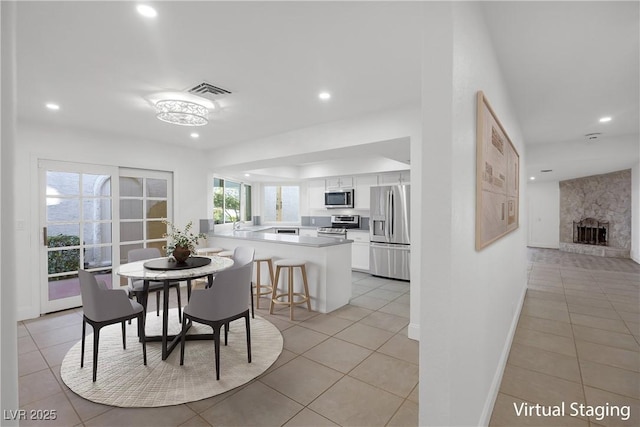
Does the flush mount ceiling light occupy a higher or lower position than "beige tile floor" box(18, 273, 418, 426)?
higher

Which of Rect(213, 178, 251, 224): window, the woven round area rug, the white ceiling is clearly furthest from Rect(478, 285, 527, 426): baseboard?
Rect(213, 178, 251, 224): window

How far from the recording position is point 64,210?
3.96 metres

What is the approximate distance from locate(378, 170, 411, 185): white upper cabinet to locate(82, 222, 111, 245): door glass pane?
4893 millimetres

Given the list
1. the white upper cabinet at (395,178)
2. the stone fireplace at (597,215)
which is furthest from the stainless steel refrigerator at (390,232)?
the stone fireplace at (597,215)

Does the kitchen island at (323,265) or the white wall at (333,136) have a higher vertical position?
the white wall at (333,136)

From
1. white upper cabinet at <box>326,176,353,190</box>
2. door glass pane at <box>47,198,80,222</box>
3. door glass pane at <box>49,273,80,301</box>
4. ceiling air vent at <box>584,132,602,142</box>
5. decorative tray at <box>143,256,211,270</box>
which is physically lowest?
door glass pane at <box>49,273,80,301</box>

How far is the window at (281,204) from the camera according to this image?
780cm

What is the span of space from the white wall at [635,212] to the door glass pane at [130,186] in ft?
31.8

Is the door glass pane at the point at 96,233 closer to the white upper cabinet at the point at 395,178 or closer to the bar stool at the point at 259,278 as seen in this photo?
the bar stool at the point at 259,278

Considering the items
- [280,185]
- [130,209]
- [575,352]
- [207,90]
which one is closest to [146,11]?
[207,90]

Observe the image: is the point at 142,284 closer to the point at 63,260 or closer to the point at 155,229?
the point at 63,260

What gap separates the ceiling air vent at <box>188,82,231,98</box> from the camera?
264 centimetres

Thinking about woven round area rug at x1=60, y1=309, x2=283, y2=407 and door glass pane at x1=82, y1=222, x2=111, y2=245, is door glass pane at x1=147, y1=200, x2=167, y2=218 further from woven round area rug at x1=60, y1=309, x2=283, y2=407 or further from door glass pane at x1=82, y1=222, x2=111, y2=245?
woven round area rug at x1=60, y1=309, x2=283, y2=407

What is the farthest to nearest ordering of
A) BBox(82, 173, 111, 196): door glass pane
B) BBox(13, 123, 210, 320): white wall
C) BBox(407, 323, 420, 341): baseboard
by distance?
BBox(82, 173, 111, 196): door glass pane < BBox(13, 123, 210, 320): white wall < BBox(407, 323, 420, 341): baseboard
